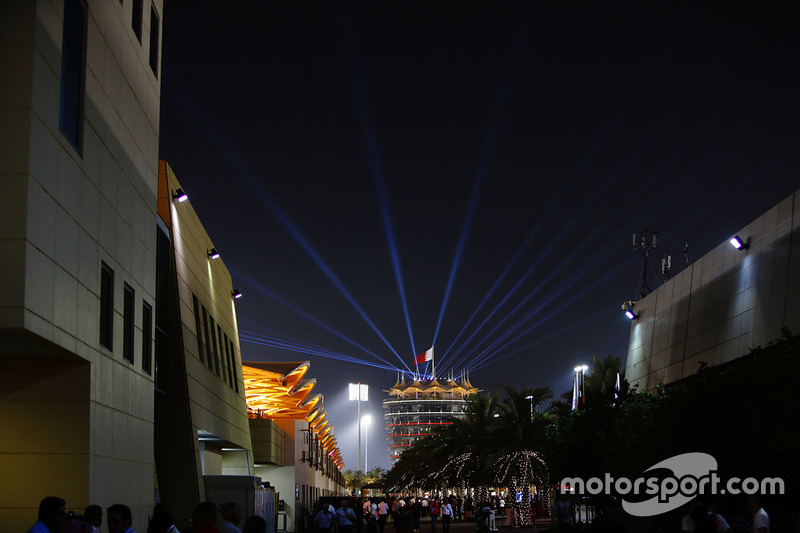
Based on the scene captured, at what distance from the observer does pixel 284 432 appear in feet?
165

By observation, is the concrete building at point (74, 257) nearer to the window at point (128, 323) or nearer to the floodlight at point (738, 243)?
the window at point (128, 323)

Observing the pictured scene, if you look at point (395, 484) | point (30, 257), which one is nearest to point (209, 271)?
point (30, 257)

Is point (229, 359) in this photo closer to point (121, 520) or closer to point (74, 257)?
point (74, 257)

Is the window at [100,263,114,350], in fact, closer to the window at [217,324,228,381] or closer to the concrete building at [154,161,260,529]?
the concrete building at [154,161,260,529]

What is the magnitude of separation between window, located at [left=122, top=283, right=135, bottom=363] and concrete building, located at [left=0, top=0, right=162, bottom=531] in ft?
0.10

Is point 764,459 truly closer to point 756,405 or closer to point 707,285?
point 756,405

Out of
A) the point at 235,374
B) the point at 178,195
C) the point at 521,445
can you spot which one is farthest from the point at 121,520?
the point at 521,445

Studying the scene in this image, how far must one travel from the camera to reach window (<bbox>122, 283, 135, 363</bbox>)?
15.6m

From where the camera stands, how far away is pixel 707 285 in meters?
36.6

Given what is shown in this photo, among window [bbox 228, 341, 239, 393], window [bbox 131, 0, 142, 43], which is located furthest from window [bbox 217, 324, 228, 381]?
window [bbox 131, 0, 142, 43]

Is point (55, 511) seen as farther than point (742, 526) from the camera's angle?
No

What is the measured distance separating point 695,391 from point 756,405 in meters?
2.69

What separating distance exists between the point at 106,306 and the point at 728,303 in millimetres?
25311

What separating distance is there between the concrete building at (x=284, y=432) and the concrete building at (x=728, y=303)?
61.2ft
